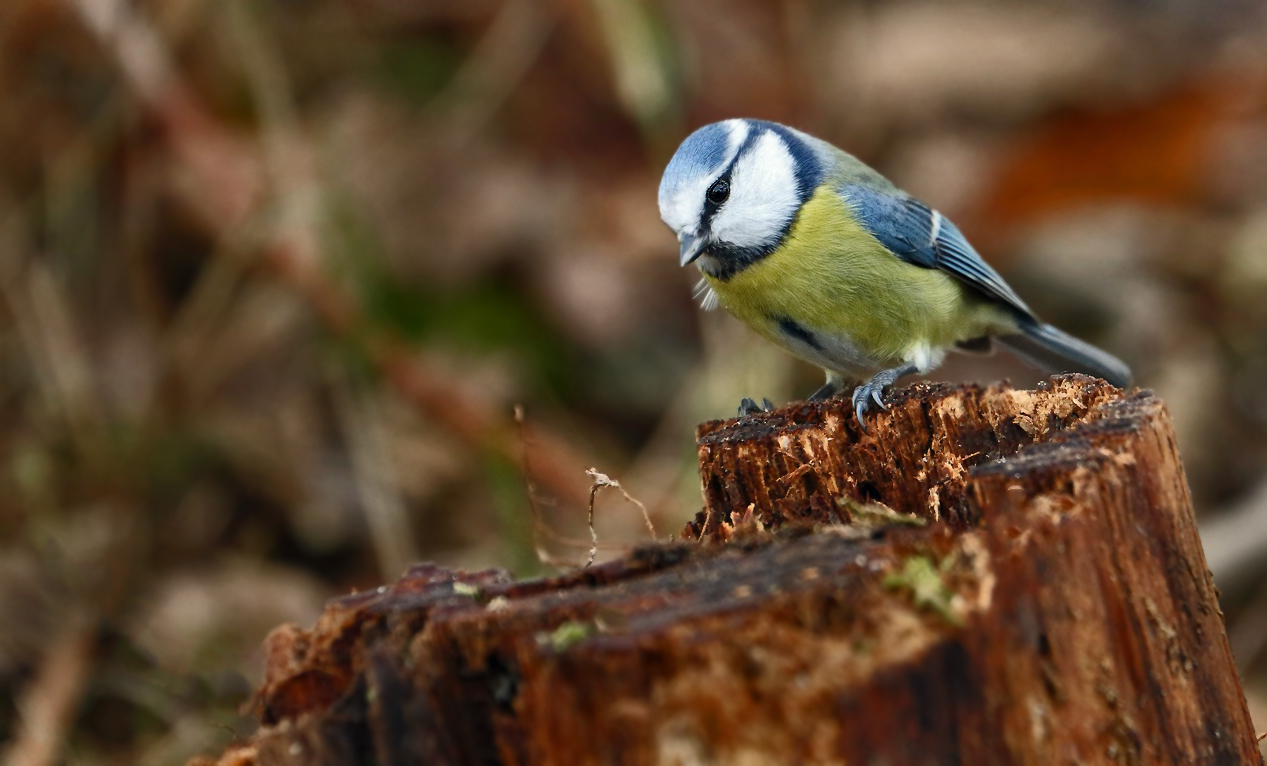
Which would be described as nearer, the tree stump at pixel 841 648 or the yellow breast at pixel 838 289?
the tree stump at pixel 841 648

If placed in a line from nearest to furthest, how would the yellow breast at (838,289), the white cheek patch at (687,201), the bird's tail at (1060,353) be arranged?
the white cheek patch at (687,201) → the yellow breast at (838,289) → the bird's tail at (1060,353)

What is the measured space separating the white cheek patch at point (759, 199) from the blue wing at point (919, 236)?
13 centimetres

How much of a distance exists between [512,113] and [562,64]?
32 cm

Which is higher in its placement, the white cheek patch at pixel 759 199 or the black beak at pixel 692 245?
the white cheek patch at pixel 759 199

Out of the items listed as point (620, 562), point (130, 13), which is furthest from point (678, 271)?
point (620, 562)

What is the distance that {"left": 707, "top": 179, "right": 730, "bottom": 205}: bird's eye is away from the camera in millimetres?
2373

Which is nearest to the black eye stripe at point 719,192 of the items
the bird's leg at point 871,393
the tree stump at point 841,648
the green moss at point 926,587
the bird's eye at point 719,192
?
the bird's eye at point 719,192

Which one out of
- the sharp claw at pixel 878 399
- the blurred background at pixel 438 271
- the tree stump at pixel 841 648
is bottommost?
the tree stump at pixel 841 648

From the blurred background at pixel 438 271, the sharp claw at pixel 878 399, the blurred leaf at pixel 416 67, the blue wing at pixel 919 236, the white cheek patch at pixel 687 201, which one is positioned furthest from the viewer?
the blurred leaf at pixel 416 67

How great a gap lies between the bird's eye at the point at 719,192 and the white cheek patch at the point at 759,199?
0.05 ft

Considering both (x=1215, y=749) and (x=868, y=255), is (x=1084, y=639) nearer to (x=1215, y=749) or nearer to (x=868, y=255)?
(x=1215, y=749)

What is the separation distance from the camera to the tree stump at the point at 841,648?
1.09 meters

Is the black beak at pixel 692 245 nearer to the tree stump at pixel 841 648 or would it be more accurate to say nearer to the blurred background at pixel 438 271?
the blurred background at pixel 438 271

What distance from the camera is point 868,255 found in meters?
2.51
